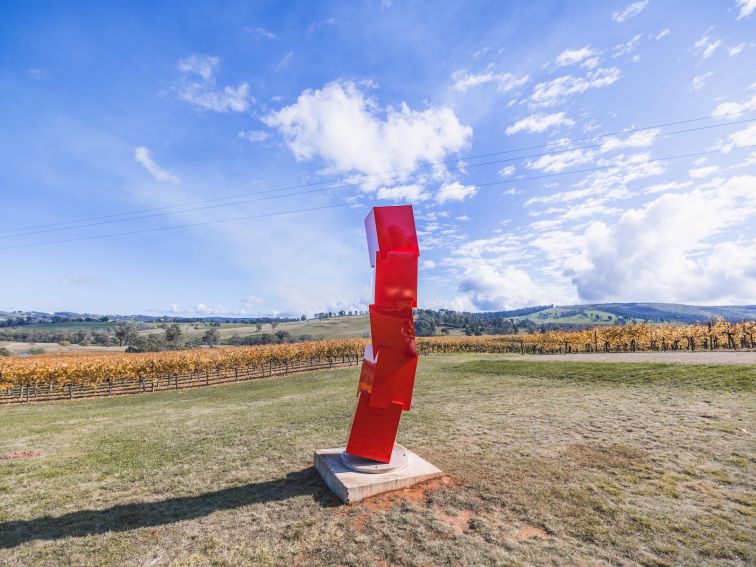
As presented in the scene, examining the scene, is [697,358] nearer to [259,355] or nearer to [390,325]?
[390,325]

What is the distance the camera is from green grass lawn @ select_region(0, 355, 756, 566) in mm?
5070

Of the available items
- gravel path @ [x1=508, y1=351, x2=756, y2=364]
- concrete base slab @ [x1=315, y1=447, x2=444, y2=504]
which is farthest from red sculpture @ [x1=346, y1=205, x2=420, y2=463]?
gravel path @ [x1=508, y1=351, x2=756, y2=364]

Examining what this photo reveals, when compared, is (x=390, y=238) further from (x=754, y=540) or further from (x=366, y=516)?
(x=754, y=540)

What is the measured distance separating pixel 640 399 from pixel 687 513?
9430 millimetres

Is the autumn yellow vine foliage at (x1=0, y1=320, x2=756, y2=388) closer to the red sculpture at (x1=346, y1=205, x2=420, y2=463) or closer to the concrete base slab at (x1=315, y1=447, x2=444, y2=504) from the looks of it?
the concrete base slab at (x1=315, y1=447, x2=444, y2=504)

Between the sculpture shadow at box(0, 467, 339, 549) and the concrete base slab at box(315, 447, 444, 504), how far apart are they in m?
0.22

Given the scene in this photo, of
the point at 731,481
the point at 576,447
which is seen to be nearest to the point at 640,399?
the point at 576,447

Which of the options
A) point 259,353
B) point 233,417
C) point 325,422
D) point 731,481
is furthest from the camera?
point 259,353

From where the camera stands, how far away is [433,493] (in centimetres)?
663

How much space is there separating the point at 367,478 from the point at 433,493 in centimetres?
117

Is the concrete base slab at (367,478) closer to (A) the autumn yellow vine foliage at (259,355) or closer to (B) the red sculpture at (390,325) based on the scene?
(B) the red sculpture at (390,325)

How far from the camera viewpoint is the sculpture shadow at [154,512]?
605cm

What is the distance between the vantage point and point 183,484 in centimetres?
794

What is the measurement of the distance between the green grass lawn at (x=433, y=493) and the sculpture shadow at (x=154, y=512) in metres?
0.04
